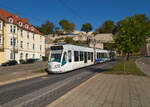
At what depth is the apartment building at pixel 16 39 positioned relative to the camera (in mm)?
32344

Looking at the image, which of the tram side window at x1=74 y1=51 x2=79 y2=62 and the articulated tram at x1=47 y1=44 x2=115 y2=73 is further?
the tram side window at x1=74 y1=51 x2=79 y2=62

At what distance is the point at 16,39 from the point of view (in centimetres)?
3556

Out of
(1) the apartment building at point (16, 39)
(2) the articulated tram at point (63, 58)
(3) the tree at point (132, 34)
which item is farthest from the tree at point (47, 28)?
(3) the tree at point (132, 34)

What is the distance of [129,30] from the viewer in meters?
12.7

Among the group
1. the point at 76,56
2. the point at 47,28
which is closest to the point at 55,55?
the point at 76,56

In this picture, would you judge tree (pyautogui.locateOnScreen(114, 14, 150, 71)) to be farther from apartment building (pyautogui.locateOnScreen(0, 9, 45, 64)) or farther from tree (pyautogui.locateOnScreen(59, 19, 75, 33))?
tree (pyautogui.locateOnScreen(59, 19, 75, 33))

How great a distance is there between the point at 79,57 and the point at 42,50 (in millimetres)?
33786

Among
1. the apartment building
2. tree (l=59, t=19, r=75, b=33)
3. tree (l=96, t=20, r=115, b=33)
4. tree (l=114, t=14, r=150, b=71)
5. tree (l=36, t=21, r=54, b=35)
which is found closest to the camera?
tree (l=114, t=14, r=150, b=71)

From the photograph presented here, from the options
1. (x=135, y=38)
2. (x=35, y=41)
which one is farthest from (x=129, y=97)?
(x=35, y=41)

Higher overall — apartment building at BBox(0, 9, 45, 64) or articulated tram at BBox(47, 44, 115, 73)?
apartment building at BBox(0, 9, 45, 64)

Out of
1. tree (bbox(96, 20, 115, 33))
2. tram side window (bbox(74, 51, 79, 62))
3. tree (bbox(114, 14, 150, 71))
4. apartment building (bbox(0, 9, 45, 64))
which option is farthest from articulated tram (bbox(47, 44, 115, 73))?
tree (bbox(96, 20, 115, 33))

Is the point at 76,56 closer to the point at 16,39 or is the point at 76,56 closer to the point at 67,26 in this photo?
the point at 16,39

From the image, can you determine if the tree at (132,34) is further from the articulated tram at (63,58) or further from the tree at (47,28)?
the tree at (47,28)

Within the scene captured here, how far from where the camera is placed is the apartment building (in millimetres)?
32344
